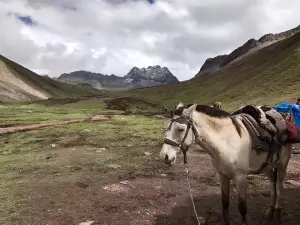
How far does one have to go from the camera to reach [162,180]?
15.5 meters

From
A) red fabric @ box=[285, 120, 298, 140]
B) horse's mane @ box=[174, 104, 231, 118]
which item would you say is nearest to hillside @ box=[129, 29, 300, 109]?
red fabric @ box=[285, 120, 298, 140]

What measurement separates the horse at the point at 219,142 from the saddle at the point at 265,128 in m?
0.16

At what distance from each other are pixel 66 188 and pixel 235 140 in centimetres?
784

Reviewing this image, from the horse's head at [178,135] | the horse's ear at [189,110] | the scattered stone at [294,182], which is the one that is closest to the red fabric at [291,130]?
the horse's ear at [189,110]

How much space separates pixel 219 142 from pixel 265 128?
6.08 feet

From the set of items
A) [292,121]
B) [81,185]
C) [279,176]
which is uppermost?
[292,121]

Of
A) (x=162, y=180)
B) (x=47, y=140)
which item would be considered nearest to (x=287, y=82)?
(x=47, y=140)

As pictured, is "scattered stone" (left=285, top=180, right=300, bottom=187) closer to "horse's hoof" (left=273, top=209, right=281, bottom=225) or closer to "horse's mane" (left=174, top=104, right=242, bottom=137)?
"horse's hoof" (left=273, top=209, right=281, bottom=225)

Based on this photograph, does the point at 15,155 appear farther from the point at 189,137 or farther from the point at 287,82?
the point at 287,82

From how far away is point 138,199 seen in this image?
12.9 meters

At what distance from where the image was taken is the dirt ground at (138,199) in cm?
1116

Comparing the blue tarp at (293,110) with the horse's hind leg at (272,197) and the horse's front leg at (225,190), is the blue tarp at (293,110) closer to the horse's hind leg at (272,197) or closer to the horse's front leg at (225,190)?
the horse's hind leg at (272,197)

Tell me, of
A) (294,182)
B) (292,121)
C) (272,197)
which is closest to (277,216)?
(272,197)

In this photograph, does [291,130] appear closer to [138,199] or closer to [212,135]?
[212,135]
